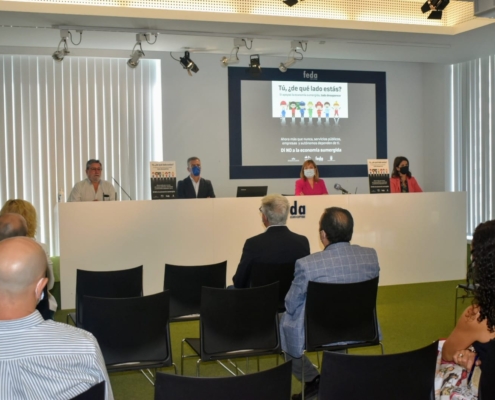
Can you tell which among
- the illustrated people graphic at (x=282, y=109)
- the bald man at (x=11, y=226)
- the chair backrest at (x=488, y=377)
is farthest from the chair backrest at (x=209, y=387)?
the illustrated people graphic at (x=282, y=109)

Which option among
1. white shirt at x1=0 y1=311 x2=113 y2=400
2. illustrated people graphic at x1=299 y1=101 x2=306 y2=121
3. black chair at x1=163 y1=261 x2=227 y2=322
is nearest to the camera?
white shirt at x1=0 y1=311 x2=113 y2=400

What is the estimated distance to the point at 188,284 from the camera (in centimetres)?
429

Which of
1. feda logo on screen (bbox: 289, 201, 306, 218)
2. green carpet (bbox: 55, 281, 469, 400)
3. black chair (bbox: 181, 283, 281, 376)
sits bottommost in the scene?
green carpet (bbox: 55, 281, 469, 400)

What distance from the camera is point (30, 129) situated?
893 centimetres

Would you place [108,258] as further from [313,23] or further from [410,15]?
[410,15]

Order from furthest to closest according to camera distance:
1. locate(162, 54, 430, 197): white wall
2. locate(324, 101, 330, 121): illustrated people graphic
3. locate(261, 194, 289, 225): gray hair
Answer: locate(324, 101, 330, 121): illustrated people graphic < locate(162, 54, 430, 197): white wall < locate(261, 194, 289, 225): gray hair

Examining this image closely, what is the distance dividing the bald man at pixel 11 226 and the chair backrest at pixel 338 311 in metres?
1.88

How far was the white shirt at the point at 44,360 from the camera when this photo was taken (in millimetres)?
1774

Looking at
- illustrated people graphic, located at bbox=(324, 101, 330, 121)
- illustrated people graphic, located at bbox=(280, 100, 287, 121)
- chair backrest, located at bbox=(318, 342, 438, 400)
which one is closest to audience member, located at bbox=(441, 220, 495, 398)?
chair backrest, located at bbox=(318, 342, 438, 400)

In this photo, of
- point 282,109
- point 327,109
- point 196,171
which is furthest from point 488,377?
point 327,109

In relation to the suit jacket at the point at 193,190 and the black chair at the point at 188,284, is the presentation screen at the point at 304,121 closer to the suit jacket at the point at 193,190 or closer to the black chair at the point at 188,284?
the suit jacket at the point at 193,190

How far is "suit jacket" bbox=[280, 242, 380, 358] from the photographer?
3.54m

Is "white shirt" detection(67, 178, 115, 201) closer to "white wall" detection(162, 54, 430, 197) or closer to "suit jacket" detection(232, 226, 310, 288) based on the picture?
"white wall" detection(162, 54, 430, 197)

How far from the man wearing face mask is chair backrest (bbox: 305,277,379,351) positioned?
8cm
